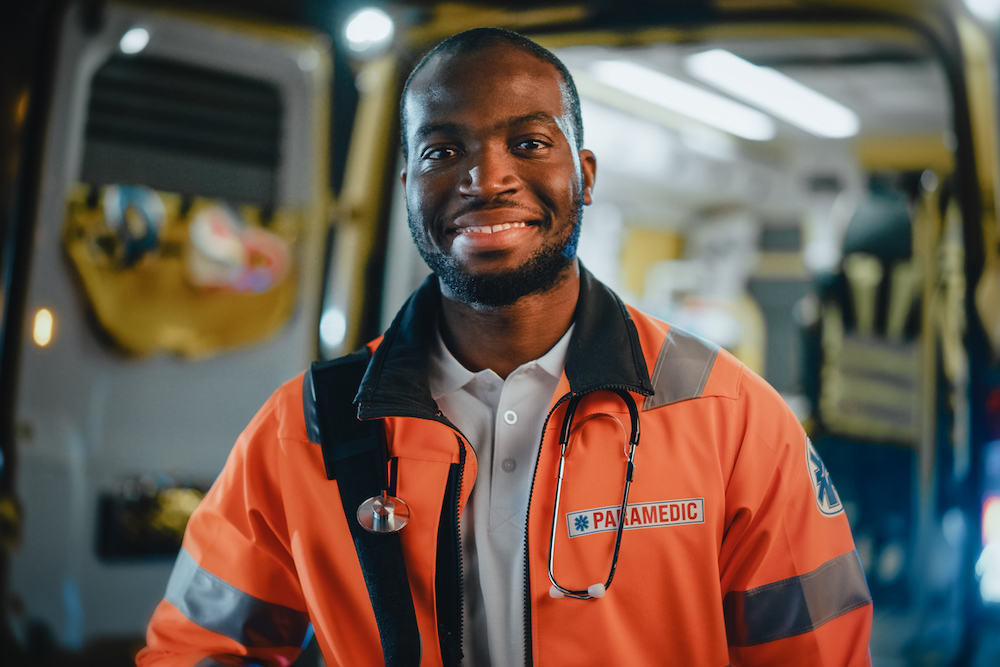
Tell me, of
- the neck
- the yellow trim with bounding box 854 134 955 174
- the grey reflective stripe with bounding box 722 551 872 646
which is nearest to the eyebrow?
the neck

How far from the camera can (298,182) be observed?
2.19 meters

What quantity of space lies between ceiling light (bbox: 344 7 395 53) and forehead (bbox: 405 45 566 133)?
911mm

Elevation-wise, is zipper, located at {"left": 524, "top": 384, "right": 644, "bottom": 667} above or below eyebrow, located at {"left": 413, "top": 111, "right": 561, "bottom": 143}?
below

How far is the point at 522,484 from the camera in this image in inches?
A: 50.5

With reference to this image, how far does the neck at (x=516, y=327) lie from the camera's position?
4.50 ft

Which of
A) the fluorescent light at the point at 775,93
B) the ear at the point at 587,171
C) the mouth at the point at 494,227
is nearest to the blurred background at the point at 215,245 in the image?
the ear at the point at 587,171

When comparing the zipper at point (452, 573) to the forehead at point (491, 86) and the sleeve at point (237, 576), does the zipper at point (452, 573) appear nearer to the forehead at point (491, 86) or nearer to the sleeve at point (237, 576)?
the sleeve at point (237, 576)

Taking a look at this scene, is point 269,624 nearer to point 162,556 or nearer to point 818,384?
point 162,556

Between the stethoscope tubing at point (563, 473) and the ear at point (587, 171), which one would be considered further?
the ear at point (587, 171)

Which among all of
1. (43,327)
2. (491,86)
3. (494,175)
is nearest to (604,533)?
(494,175)

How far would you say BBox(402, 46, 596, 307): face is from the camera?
1.26 meters

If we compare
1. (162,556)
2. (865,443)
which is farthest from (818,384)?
(162,556)

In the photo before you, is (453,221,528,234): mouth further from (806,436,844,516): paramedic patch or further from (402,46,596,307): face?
(806,436,844,516): paramedic patch

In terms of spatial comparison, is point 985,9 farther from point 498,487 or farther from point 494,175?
point 498,487
